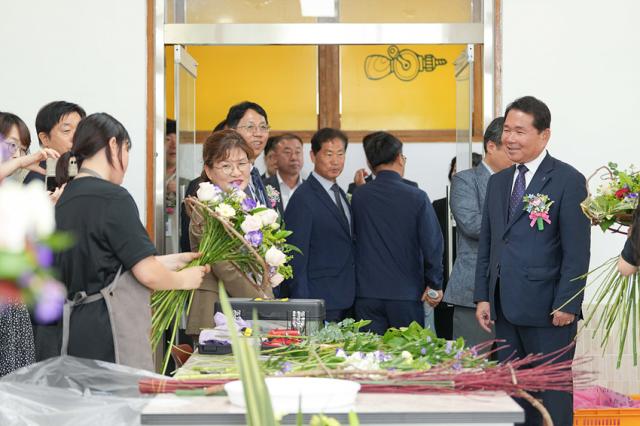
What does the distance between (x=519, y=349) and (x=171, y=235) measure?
2.19 meters

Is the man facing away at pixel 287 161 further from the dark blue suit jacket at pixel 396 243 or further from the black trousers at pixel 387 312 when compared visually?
the black trousers at pixel 387 312

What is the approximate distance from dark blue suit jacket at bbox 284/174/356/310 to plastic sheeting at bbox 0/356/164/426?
277 centimetres

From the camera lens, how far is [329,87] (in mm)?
8461

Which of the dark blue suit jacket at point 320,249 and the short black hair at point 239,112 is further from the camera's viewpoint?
the dark blue suit jacket at point 320,249

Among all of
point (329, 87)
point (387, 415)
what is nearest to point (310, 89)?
point (329, 87)

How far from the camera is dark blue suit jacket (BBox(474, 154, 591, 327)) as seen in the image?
3842 mm

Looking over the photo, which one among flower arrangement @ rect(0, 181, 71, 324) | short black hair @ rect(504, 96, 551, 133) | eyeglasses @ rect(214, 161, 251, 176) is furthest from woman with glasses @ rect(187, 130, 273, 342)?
flower arrangement @ rect(0, 181, 71, 324)

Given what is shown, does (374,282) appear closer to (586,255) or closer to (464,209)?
(464,209)

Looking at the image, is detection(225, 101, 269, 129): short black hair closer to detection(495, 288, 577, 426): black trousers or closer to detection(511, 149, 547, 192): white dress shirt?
detection(511, 149, 547, 192): white dress shirt

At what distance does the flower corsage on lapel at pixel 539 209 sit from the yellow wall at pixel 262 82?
4706mm

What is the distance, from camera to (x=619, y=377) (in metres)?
5.21

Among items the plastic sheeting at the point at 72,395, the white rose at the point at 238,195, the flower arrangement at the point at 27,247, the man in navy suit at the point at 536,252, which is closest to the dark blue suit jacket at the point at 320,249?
the man in navy suit at the point at 536,252

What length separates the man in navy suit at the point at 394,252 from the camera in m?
5.27

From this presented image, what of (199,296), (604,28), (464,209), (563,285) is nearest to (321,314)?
(199,296)
